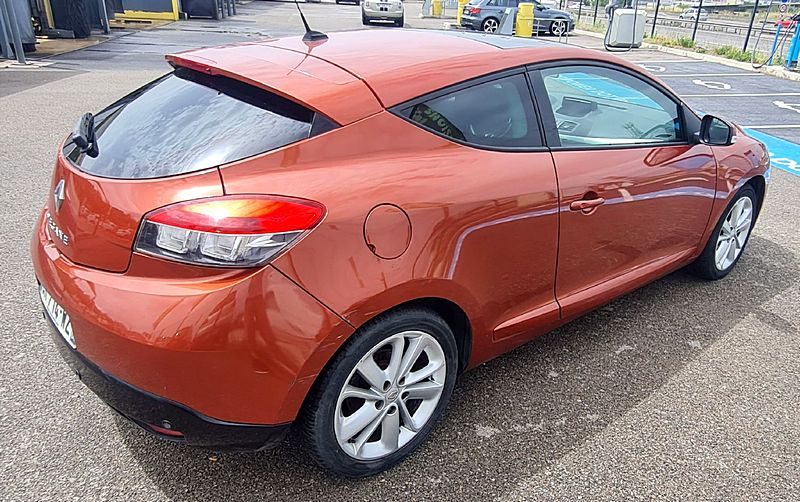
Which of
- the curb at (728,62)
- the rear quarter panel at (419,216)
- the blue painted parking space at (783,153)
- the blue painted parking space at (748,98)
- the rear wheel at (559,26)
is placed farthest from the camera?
the rear wheel at (559,26)

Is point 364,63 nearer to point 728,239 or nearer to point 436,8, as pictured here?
point 728,239

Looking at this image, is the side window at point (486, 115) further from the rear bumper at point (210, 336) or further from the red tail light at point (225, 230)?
the rear bumper at point (210, 336)

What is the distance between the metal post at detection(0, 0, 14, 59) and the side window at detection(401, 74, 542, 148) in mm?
13276

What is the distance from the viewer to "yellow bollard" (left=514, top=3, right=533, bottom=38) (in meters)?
22.8

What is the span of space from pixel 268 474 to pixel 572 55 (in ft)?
7.65

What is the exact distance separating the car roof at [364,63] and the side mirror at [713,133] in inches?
36.0

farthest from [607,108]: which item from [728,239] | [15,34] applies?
[15,34]

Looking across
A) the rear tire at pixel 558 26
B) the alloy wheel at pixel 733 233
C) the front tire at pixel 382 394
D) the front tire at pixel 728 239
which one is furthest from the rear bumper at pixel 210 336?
the rear tire at pixel 558 26

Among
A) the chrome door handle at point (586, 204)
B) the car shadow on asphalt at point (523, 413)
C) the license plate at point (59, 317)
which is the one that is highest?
the chrome door handle at point (586, 204)

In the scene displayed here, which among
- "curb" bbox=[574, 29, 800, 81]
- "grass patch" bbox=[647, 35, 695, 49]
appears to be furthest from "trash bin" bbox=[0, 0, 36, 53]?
"grass patch" bbox=[647, 35, 695, 49]

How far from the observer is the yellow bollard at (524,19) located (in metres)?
22.8

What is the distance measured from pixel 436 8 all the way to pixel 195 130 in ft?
112

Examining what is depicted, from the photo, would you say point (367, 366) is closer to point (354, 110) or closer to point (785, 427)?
point (354, 110)

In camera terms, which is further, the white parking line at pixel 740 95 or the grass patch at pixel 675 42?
the grass patch at pixel 675 42
